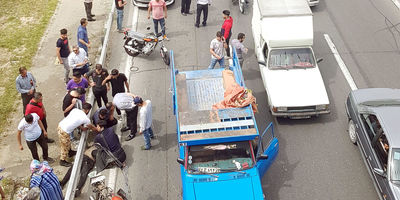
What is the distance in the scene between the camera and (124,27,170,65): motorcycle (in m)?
14.4

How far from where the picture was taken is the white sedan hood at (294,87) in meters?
11.5

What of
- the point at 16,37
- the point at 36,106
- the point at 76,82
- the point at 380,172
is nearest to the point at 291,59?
the point at 380,172

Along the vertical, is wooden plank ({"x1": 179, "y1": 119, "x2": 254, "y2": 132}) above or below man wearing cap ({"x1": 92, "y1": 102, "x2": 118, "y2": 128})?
above

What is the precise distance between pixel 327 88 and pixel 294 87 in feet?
6.27

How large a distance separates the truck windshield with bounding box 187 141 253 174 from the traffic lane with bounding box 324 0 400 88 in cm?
636

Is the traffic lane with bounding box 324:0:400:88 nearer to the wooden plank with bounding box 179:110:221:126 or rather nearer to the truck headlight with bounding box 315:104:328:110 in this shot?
the truck headlight with bounding box 315:104:328:110

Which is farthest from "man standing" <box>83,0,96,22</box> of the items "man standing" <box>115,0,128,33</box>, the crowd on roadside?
the crowd on roadside

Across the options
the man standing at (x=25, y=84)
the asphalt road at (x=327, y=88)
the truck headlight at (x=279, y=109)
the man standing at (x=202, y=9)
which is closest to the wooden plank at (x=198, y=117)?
the asphalt road at (x=327, y=88)

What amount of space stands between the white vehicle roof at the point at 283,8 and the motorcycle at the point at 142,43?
3674 mm

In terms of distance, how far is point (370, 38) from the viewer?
15.5 m

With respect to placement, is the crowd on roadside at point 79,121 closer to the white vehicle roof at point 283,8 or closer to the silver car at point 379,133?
the white vehicle roof at point 283,8

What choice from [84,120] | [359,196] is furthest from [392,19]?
[84,120]

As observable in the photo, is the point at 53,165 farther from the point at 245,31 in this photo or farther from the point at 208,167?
the point at 245,31

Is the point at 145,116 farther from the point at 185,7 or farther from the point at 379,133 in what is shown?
the point at 185,7
